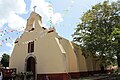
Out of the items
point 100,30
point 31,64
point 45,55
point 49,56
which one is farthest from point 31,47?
point 100,30

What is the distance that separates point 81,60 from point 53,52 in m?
5.92

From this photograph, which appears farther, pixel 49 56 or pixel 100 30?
pixel 100 30

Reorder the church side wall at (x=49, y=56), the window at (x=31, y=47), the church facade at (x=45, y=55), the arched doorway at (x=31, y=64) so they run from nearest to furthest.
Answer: the church side wall at (x=49, y=56) → the church facade at (x=45, y=55) → the arched doorway at (x=31, y=64) → the window at (x=31, y=47)

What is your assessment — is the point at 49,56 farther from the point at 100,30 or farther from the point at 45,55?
the point at 100,30

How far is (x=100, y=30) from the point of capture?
21.9 metres

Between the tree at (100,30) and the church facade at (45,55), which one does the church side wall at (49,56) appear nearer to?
the church facade at (45,55)

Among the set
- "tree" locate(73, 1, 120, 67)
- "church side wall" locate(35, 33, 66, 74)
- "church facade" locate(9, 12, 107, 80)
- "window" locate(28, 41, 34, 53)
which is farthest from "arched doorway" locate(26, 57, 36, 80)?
"tree" locate(73, 1, 120, 67)

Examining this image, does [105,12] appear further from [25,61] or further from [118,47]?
[25,61]

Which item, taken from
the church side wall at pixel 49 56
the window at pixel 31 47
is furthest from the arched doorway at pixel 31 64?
the church side wall at pixel 49 56

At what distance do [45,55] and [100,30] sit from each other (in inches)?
294

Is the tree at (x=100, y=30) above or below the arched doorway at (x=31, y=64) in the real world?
above

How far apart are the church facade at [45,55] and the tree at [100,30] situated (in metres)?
1.68

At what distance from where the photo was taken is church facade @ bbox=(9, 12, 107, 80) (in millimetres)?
17344

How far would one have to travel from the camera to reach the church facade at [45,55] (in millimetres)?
17344
